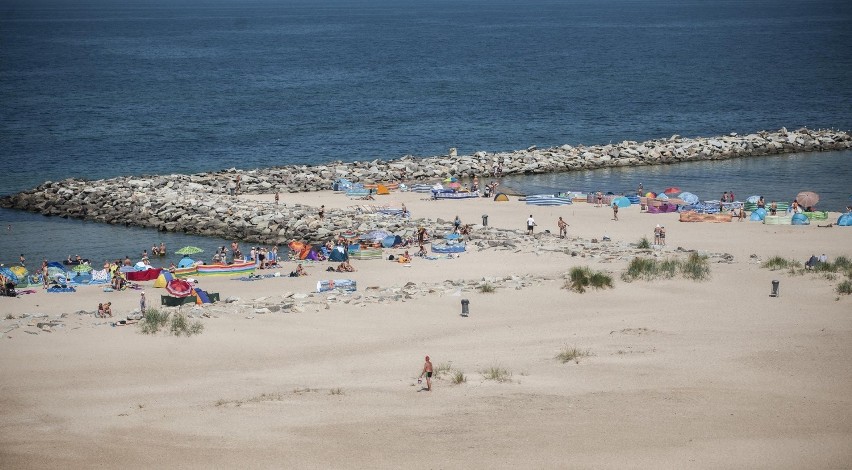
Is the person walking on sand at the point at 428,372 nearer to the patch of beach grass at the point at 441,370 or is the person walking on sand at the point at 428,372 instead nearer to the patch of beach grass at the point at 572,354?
the patch of beach grass at the point at 441,370

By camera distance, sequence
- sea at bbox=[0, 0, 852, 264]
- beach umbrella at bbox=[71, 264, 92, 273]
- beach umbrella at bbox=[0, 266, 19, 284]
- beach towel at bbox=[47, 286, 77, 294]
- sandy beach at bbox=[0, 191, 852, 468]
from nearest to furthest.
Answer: sandy beach at bbox=[0, 191, 852, 468], beach towel at bbox=[47, 286, 77, 294], beach umbrella at bbox=[0, 266, 19, 284], beach umbrella at bbox=[71, 264, 92, 273], sea at bbox=[0, 0, 852, 264]

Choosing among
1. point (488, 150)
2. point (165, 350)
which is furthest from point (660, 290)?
point (488, 150)

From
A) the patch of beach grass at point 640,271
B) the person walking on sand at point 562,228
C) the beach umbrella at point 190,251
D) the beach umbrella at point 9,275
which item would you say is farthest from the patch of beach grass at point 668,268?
the beach umbrella at point 9,275

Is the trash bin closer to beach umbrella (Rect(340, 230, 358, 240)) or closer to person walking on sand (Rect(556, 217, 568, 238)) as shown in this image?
person walking on sand (Rect(556, 217, 568, 238))

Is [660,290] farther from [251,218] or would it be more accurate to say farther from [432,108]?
[432,108]

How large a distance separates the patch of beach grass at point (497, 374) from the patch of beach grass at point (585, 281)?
24.2 ft

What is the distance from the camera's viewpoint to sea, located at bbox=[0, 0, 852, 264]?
57.5m

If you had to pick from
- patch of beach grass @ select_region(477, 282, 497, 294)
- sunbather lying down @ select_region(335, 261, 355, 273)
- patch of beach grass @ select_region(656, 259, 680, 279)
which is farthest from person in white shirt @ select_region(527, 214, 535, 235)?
patch of beach grass @ select_region(477, 282, 497, 294)

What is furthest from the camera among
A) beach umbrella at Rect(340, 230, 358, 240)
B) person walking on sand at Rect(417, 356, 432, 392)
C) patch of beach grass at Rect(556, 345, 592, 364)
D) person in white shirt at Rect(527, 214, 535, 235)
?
beach umbrella at Rect(340, 230, 358, 240)

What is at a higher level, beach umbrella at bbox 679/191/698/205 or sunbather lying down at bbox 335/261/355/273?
beach umbrella at bbox 679/191/698/205

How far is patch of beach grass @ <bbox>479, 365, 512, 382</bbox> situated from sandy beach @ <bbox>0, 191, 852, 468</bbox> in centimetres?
15

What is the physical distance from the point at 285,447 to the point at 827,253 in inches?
891

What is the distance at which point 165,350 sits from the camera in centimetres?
2612

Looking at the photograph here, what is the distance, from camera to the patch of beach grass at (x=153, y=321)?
89.6 ft
